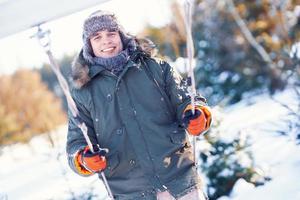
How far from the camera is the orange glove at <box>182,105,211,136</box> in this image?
2508 millimetres

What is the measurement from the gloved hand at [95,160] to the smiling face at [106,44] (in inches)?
20.8

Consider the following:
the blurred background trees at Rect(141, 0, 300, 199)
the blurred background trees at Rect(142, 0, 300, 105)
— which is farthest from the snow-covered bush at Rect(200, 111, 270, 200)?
the blurred background trees at Rect(142, 0, 300, 105)

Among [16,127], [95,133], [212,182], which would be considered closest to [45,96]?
[16,127]

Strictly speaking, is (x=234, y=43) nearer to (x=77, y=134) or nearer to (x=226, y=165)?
(x=226, y=165)

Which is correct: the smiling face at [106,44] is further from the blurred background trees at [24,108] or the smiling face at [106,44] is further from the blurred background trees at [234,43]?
the blurred background trees at [24,108]

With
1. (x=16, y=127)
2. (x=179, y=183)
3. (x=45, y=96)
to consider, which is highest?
(x=179, y=183)

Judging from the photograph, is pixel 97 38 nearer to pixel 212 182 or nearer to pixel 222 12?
pixel 212 182

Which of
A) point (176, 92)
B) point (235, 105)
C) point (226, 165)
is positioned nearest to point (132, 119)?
point (176, 92)

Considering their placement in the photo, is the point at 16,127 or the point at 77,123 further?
the point at 16,127

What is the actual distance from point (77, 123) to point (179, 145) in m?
0.56

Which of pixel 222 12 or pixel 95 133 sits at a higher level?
pixel 95 133

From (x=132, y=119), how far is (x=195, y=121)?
0.34 meters

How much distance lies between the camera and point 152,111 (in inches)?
103

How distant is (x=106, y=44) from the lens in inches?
106
